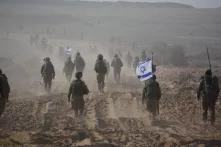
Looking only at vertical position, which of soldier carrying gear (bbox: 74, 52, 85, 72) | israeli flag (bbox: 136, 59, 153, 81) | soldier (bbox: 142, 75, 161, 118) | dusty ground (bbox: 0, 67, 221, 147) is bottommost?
dusty ground (bbox: 0, 67, 221, 147)

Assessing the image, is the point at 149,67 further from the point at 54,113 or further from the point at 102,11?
the point at 102,11

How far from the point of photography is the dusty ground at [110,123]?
37.4 ft

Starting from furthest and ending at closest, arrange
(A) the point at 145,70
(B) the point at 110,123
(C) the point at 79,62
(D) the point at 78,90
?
(C) the point at 79,62 → (B) the point at 110,123 → (A) the point at 145,70 → (D) the point at 78,90

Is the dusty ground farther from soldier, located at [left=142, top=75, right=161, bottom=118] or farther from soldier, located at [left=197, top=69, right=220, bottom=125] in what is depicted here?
soldier, located at [left=197, top=69, right=220, bottom=125]

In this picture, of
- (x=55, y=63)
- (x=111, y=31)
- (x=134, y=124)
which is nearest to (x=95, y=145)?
(x=134, y=124)

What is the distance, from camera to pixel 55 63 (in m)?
41.4

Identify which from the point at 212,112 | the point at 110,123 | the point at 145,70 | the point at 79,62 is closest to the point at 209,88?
the point at 212,112

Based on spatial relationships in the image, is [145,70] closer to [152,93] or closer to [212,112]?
[152,93]

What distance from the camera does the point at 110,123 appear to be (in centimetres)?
1509

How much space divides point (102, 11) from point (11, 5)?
33.8 m

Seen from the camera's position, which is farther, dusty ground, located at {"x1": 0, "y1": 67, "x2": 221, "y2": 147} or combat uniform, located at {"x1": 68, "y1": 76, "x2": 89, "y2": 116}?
combat uniform, located at {"x1": 68, "y1": 76, "x2": 89, "y2": 116}

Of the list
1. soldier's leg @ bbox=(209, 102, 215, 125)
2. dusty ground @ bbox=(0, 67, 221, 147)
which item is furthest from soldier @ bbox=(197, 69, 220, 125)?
dusty ground @ bbox=(0, 67, 221, 147)

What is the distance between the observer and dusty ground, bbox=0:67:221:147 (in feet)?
37.4

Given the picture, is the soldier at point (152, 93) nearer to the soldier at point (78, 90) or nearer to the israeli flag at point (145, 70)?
the israeli flag at point (145, 70)
